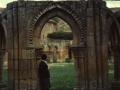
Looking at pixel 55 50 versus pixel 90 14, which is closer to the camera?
pixel 90 14

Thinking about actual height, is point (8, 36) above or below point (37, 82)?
above

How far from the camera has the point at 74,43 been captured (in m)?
11.1

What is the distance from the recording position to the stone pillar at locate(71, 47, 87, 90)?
10.8 m

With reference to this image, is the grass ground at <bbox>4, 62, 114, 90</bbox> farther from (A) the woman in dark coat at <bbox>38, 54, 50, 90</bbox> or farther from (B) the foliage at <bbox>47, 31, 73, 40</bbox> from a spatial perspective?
(B) the foliage at <bbox>47, 31, 73, 40</bbox>

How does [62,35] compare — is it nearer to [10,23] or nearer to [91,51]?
[10,23]

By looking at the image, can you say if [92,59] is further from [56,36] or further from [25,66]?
[56,36]

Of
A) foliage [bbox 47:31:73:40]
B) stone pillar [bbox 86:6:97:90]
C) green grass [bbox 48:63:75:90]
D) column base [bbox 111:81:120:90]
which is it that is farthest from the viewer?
foliage [bbox 47:31:73:40]

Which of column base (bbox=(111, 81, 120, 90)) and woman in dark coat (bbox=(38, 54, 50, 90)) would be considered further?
column base (bbox=(111, 81, 120, 90))

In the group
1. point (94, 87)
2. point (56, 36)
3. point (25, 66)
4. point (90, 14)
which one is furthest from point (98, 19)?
point (56, 36)

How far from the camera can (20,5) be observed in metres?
10.9

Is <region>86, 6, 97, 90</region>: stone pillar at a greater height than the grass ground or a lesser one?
greater

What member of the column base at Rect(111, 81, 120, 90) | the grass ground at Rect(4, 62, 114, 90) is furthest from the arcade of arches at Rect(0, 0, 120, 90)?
the grass ground at Rect(4, 62, 114, 90)

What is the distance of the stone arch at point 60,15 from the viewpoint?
10.9 metres

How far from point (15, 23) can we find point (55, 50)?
38.2m
